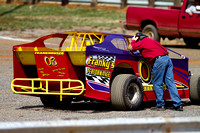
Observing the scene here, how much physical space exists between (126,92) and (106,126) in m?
4.13

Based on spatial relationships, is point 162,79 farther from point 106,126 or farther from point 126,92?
point 106,126

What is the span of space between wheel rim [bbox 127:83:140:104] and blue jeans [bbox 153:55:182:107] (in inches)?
16.1

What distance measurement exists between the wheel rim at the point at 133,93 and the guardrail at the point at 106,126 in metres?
4.15

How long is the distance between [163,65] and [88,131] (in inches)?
187

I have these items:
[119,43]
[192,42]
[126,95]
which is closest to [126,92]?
[126,95]

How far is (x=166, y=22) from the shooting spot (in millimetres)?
20438

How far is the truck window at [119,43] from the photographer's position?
9.01 m

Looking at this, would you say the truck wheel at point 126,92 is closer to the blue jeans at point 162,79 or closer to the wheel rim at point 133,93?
the wheel rim at point 133,93

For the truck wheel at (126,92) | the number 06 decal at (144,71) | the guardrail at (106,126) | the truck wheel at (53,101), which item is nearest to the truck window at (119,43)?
the number 06 decal at (144,71)

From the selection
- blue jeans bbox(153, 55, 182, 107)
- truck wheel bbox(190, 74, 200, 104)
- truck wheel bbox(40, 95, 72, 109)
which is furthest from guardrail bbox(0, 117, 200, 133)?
truck wheel bbox(190, 74, 200, 104)

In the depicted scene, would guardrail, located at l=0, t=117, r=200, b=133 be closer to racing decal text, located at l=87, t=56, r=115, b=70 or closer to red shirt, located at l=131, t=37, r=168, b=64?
racing decal text, located at l=87, t=56, r=115, b=70

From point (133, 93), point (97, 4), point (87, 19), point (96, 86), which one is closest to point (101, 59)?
point (96, 86)

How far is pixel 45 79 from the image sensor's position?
883cm

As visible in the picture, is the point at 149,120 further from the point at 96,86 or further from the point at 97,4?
the point at 97,4
